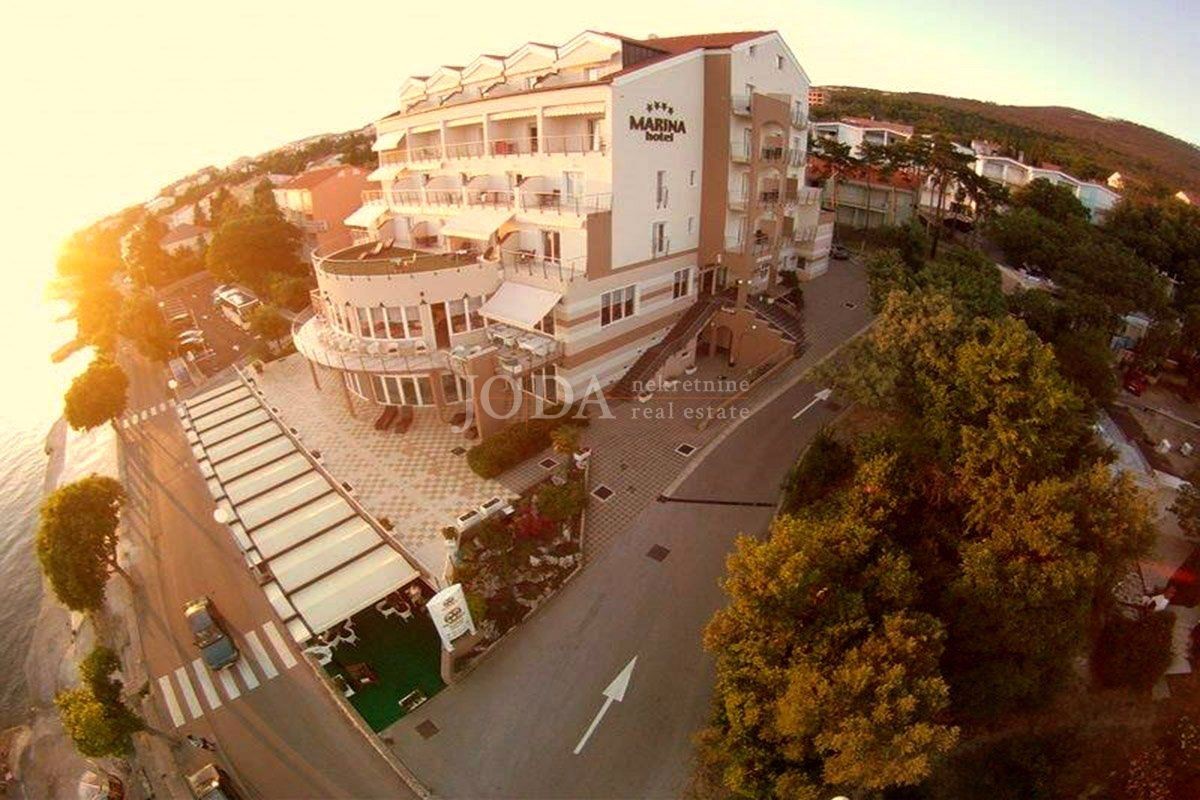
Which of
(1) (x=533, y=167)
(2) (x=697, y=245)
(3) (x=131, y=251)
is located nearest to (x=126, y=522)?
(1) (x=533, y=167)

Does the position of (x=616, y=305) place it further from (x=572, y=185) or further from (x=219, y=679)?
(x=219, y=679)

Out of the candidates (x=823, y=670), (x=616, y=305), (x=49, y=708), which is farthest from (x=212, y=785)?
(x=616, y=305)

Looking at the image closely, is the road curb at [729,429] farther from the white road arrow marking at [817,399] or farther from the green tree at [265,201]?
the green tree at [265,201]

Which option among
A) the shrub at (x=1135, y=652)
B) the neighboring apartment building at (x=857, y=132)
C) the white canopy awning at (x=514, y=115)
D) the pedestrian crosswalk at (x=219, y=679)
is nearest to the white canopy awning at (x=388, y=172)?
the white canopy awning at (x=514, y=115)

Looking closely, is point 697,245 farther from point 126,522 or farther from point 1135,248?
point 1135,248

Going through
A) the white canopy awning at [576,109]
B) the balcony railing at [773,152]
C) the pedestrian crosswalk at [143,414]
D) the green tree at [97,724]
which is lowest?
the pedestrian crosswalk at [143,414]
